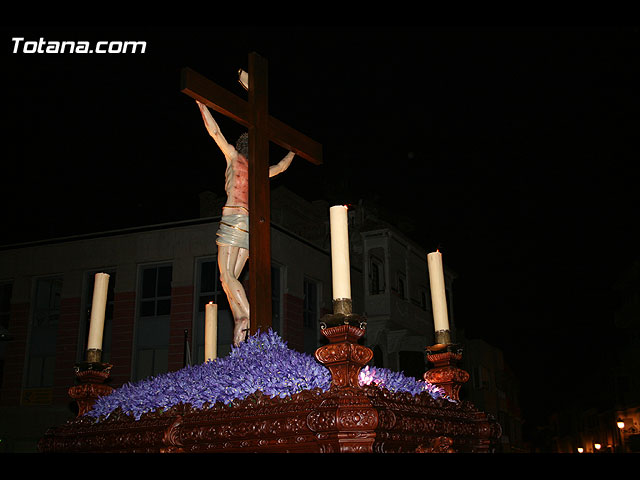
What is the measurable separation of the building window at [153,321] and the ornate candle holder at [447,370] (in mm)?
15235

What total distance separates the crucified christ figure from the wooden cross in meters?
0.20

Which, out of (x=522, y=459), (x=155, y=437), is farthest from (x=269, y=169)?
(x=522, y=459)

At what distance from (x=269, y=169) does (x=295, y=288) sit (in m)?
14.5

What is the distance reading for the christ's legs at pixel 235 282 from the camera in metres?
5.16

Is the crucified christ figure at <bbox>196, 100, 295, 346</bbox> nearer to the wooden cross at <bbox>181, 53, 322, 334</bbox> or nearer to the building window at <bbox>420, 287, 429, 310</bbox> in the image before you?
the wooden cross at <bbox>181, 53, 322, 334</bbox>

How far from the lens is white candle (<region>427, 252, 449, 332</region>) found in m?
4.47

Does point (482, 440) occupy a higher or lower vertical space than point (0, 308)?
lower

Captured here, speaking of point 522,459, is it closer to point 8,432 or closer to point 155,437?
point 155,437

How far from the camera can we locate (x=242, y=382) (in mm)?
3609

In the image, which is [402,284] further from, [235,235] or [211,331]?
[235,235]

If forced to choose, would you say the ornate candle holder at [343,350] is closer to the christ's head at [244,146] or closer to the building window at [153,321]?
the christ's head at [244,146]

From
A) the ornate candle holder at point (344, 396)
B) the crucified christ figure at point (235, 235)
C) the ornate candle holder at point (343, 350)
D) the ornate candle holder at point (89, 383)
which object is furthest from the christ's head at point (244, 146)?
the ornate candle holder at point (343, 350)

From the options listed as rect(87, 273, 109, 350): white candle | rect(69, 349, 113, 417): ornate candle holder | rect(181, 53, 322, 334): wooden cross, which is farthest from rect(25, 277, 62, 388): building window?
rect(181, 53, 322, 334): wooden cross

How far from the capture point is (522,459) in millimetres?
1569
